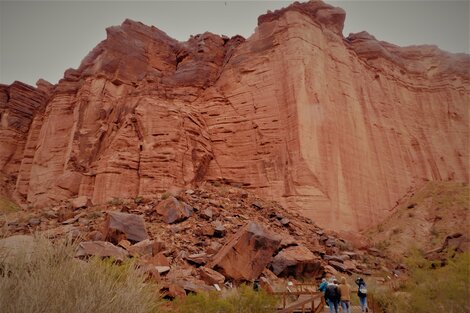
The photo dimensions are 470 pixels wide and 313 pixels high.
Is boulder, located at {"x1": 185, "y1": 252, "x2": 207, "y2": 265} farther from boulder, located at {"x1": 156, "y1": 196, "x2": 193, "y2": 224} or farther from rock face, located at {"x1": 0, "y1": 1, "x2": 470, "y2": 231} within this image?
rock face, located at {"x1": 0, "y1": 1, "x2": 470, "y2": 231}

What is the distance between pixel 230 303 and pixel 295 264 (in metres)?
A: 6.48

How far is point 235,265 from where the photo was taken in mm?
12352

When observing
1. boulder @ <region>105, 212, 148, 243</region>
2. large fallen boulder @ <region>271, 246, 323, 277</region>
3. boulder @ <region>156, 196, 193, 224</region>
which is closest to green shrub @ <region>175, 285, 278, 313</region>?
large fallen boulder @ <region>271, 246, 323, 277</region>

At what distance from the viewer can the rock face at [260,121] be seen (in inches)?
965

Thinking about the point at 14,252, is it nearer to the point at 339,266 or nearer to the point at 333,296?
the point at 333,296

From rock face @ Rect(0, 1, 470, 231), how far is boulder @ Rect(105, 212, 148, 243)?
9.09 m

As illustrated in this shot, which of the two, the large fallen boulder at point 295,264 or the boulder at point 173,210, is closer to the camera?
the large fallen boulder at point 295,264

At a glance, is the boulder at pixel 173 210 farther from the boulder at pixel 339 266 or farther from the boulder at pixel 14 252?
the boulder at pixel 14 252

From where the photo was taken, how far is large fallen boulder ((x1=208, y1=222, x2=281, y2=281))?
12.2 meters

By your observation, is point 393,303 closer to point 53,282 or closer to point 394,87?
point 53,282

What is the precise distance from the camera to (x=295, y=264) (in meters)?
14.2

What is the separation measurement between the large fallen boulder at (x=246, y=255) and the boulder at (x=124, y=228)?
3.06 m

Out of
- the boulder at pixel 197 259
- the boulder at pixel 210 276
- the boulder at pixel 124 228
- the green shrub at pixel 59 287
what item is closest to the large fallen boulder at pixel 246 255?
the boulder at pixel 197 259

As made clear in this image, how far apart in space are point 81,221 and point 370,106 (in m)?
24.0
